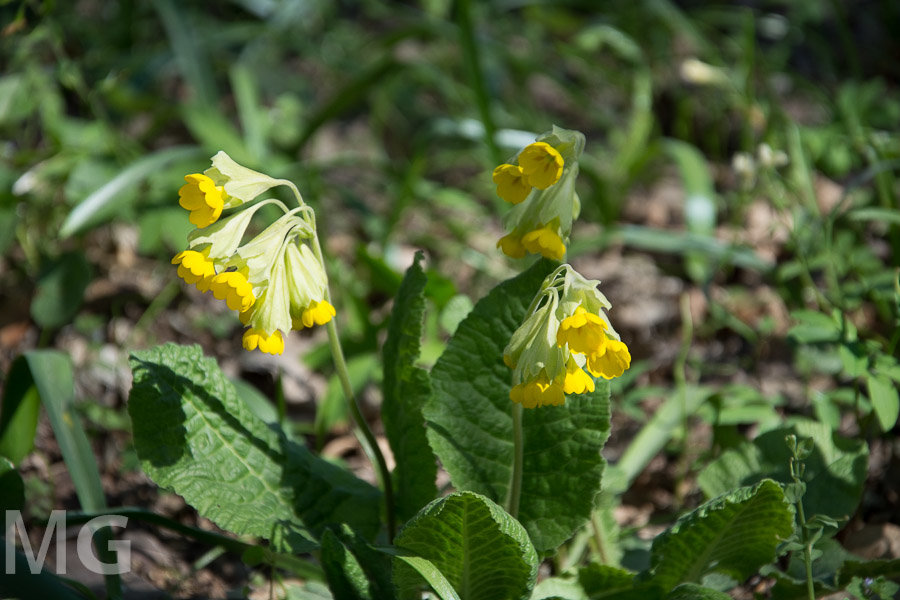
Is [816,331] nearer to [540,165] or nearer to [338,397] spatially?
[540,165]

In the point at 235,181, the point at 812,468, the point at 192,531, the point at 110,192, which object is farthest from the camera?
the point at 110,192

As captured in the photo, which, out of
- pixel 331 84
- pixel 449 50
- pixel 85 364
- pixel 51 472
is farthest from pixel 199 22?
pixel 51 472

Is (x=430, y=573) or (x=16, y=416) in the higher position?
(x=430, y=573)

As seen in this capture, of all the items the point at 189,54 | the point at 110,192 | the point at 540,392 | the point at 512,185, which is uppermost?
the point at 512,185

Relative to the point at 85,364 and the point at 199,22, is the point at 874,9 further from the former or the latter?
the point at 85,364

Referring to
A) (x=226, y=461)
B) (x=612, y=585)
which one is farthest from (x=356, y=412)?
(x=612, y=585)

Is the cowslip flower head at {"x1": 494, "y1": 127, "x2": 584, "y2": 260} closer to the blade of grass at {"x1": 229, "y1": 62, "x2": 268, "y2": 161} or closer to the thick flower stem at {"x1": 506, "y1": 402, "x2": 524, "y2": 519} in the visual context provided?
the thick flower stem at {"x1": 506, "y1": 402, "x2": 524, "y2": 519}

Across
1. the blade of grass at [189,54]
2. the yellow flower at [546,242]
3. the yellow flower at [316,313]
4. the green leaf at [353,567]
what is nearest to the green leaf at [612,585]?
the green leaf at [353,567]

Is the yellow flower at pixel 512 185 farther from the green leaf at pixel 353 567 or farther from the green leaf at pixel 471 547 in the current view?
the green leaf at pixel 353 567
